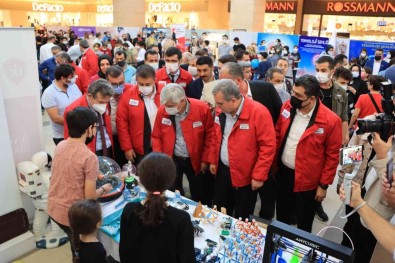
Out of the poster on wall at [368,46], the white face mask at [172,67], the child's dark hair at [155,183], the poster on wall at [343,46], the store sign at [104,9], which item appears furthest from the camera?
the store sign at [104,9]

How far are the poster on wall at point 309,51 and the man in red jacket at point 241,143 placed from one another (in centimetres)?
697

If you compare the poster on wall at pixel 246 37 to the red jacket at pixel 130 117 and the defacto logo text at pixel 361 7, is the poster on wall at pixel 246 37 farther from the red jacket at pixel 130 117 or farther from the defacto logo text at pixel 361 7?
the red jacket at pixel 130 117

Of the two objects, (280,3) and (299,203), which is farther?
(280,3)

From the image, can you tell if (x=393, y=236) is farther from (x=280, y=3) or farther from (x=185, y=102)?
(x=280, y=3)

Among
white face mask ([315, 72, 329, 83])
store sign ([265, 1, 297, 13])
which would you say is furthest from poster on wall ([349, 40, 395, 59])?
store sign ([265, 1, 297, 13])

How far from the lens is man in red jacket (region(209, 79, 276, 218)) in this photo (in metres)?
2.84

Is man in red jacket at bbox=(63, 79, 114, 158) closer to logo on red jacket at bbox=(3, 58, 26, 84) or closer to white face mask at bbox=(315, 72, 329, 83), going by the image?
logo on red jacket at bbox=(3, 58, 26, 84)

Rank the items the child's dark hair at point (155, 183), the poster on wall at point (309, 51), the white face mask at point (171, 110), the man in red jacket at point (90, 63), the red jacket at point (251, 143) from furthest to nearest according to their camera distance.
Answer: the poster on wall at point (309, 51), the man in red jacket at point (90, 63), the white face mask at point (171, 110), the red jacket at point (251, 143), the child's dark hair at point (155, 183)

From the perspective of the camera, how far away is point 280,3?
20391mm

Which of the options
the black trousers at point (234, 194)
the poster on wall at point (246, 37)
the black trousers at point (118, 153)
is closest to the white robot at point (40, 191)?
the black trousers at point (118, 153)

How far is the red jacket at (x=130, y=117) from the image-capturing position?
12.0 feet

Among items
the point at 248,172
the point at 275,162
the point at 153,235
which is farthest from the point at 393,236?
the point at 275,162

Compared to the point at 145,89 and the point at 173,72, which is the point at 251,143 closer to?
the point at 145,89

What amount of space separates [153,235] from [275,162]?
2.00 metres
